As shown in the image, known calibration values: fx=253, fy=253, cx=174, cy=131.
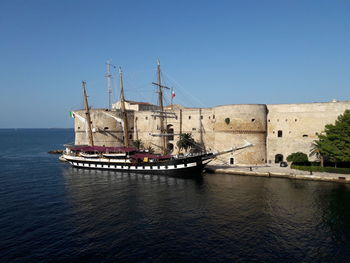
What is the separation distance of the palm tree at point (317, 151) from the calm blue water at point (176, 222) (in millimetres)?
5009

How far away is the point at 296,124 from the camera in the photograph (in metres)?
33.2

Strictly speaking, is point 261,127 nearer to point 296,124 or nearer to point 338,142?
point 296,124

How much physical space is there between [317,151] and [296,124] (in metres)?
4.68

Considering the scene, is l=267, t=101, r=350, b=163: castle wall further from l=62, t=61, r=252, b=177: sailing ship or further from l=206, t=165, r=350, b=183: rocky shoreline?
l=62, t=61, r=252, b=177: sailing ship

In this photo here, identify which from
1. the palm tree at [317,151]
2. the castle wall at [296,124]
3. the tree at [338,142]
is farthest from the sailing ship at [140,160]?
the tree at [338,142]

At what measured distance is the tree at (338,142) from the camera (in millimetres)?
26266

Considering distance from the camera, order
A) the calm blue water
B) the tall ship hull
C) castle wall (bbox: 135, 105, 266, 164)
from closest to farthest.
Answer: the calm blue water
the tall ship hull
castle wall (bbox: 135, 105, 266, 164)

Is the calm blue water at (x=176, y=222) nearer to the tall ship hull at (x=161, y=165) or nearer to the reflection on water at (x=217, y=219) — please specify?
the reflection on water at (x=217, y=219)

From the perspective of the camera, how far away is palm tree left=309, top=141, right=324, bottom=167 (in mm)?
28969

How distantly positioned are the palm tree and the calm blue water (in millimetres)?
5009

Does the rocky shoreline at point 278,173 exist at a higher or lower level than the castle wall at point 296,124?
lower

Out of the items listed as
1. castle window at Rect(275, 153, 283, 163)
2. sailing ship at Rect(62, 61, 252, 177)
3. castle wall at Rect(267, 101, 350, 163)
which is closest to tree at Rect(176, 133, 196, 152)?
sailing ship at Rect(62, 61, 252, 177)

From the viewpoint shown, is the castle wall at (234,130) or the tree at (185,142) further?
the tree at (185,142)

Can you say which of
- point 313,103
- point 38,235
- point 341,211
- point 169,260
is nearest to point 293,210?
point 341,211
